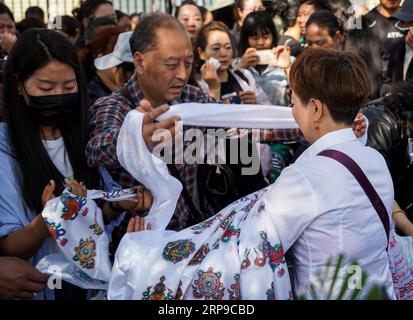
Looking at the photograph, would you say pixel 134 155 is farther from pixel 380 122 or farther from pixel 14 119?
pixel 380 122

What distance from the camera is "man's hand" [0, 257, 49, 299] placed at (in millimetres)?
3328

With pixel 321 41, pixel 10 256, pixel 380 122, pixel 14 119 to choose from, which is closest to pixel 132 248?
pixel 10 256

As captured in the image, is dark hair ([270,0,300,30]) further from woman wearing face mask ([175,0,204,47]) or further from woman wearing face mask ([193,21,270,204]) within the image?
woman wearing face mask ([193,21,270,204])

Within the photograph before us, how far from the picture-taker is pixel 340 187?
120 inches

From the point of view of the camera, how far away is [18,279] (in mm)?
3324

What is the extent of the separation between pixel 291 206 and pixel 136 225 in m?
0.72

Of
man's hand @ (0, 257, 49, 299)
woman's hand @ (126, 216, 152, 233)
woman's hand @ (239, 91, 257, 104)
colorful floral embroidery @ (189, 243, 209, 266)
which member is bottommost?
man's hand @ (0, 257, 49, 299)

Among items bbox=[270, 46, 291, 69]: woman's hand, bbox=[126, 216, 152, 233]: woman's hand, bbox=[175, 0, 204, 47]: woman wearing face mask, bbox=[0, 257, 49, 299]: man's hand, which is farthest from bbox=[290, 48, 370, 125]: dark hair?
bbox=[175, 0, 204, 47]: woman wearing face mask

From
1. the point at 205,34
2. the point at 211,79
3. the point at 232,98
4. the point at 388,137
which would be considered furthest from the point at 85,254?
the point at 205,34

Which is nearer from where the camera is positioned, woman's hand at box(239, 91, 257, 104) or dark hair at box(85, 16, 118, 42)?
woman's hand at box(239, 91, 257, 104)

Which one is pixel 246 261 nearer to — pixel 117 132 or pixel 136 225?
pixel 136 225

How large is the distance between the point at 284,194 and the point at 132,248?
2.15 ft

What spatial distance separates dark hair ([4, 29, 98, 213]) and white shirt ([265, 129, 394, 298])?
1003 millimetres

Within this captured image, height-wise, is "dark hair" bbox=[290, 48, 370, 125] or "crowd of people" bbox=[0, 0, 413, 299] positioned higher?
"dark hair" bbox=[290, 48, 370, 125]
